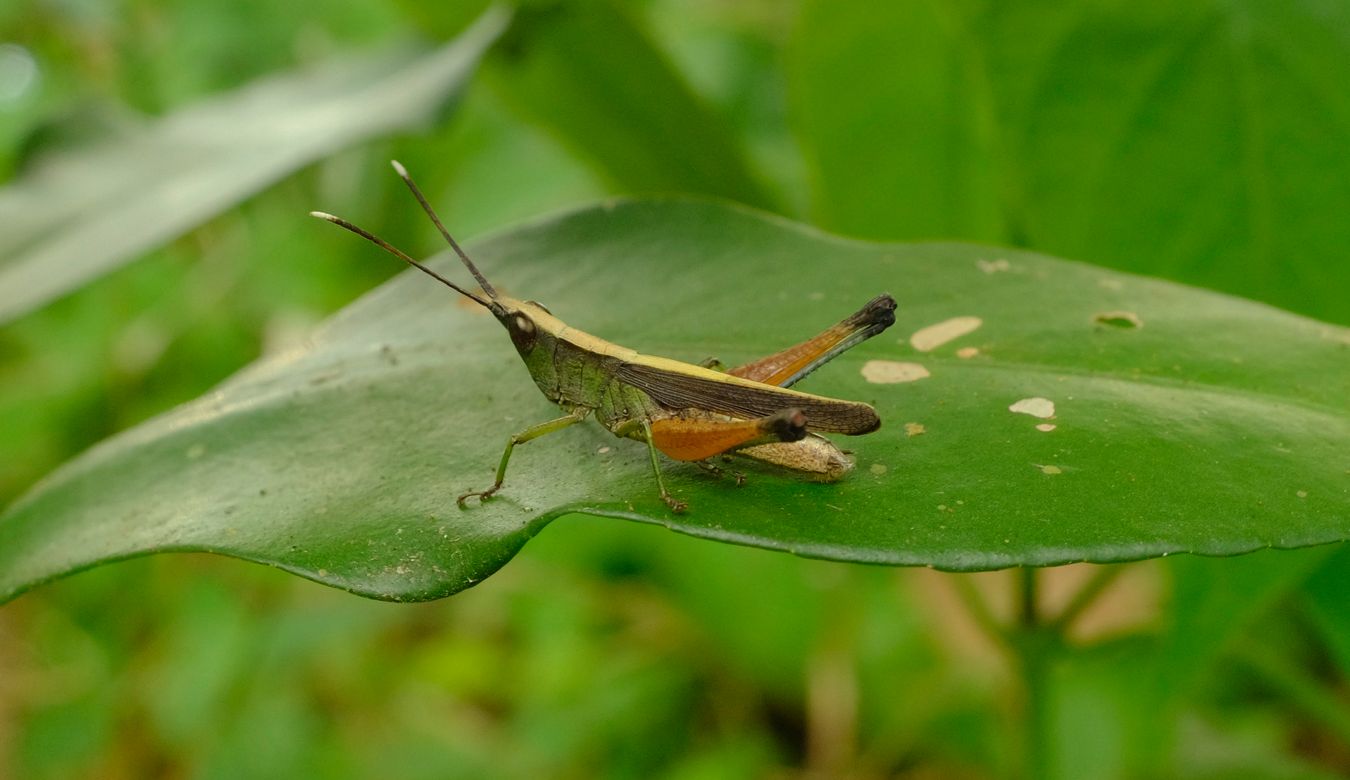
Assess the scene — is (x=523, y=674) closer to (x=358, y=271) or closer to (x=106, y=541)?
(x=358, y=271)

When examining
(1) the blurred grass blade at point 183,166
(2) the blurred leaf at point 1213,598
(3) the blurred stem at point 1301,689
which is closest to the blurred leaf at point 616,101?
(1) the blurred grass blade at point 183,166

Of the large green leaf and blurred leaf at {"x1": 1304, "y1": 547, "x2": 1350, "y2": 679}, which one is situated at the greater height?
the large green leaf

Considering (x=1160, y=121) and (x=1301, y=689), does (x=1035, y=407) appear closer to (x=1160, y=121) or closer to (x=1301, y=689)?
(x=1160, y=121)

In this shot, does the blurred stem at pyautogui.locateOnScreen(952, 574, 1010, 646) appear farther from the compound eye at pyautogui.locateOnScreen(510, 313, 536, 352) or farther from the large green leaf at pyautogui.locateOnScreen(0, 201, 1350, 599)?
the compound eye at pyautogui.locateOnScreen(510, 313, 536, 352)

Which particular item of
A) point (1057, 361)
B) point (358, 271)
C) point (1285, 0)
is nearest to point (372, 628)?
point (358, 271)

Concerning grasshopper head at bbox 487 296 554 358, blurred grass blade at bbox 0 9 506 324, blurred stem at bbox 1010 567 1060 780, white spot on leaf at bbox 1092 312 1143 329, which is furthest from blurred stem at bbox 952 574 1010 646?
blurred grass blade at bbox 0 9 506 324

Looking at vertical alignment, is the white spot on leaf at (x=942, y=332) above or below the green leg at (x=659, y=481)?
above

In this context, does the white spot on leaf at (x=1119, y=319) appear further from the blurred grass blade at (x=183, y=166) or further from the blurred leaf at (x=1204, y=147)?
the blurred grass blade at (x=183, y=166)
